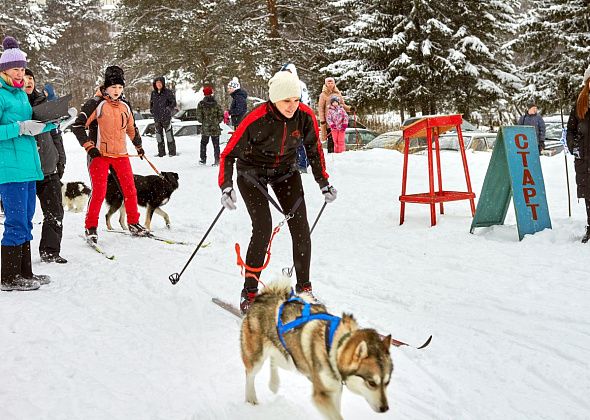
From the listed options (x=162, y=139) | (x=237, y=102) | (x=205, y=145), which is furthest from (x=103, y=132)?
(x=162, y=139)

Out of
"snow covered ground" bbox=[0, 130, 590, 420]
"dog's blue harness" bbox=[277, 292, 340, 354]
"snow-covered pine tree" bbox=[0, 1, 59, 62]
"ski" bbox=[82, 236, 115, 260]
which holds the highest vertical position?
"snow-covered pine tree" bbox=[0, 1, 59, 62]

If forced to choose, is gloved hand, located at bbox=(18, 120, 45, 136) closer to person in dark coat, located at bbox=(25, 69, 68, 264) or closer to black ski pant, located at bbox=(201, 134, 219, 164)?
person in dark coat, located at bbox=(25, 69, 68, 264)

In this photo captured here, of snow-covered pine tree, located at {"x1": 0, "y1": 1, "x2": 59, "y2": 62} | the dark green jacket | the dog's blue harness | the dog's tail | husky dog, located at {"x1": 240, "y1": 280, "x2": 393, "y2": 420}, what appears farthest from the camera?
snow-covered pine tree, located at {"x1": 0, "y1": 1, "x2": 59, "y2": 62}

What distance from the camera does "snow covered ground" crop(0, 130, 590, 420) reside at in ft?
10.2

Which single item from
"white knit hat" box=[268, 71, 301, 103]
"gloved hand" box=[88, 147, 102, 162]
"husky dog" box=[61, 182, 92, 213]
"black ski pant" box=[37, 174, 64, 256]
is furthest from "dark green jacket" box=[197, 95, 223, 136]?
"white knit hat" box=[268, 71, 301, 103]

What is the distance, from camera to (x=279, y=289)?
3.12 meters

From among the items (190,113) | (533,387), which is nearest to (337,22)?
(190,113)

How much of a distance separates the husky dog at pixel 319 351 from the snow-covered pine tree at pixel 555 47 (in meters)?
25.8

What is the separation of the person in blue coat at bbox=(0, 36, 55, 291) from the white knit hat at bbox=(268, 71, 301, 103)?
86.5 inches

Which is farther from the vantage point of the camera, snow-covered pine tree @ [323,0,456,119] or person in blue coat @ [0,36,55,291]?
snow-covered pine tree @ [323,0,456,119]

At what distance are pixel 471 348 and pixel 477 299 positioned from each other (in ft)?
3.36

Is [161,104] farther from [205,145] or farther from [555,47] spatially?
[555,47]

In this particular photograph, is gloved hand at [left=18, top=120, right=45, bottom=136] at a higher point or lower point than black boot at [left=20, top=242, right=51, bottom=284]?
higher

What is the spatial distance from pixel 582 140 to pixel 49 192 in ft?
19.8
